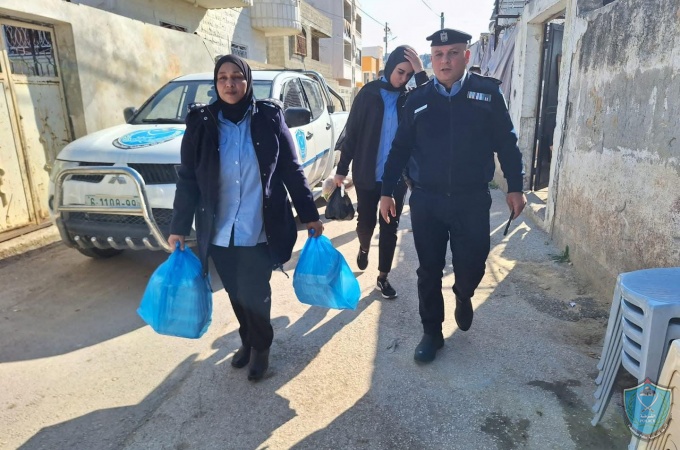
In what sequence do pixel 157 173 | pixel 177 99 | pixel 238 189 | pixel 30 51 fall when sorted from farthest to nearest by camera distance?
pixel 30 51, pixel 177 99, pixel 157 173, pixel 238 189

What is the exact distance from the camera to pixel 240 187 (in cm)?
247

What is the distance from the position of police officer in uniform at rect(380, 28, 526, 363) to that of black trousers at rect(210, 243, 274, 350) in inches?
36.9

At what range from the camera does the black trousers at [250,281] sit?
101 inches

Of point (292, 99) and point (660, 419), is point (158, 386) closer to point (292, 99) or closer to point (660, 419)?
point (660, 419)

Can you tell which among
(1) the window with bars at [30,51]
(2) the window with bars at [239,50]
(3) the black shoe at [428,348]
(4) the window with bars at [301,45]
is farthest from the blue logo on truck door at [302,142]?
(4) the window with bars at [301,45]

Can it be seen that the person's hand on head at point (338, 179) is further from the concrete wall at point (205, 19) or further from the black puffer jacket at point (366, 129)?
the concrete wall at point (205, 19)

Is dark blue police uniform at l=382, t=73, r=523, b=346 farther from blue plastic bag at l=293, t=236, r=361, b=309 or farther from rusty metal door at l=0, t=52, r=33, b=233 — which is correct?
rusty metal door at l=0, t=52, r=33, b=233

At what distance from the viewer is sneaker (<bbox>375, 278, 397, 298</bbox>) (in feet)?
12.4

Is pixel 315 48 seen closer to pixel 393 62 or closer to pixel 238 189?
pixel 393 62

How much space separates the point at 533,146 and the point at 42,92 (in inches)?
257

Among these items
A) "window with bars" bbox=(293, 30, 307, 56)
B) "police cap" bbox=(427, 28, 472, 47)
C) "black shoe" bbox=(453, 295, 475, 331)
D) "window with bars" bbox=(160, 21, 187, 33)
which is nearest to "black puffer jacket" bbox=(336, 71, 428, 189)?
"police cap" bbox=(427, 28, 472, 47)

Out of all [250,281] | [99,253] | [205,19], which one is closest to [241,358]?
[250,281]

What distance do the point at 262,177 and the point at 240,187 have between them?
128 mm

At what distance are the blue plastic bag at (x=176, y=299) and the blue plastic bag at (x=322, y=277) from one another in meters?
0.57
